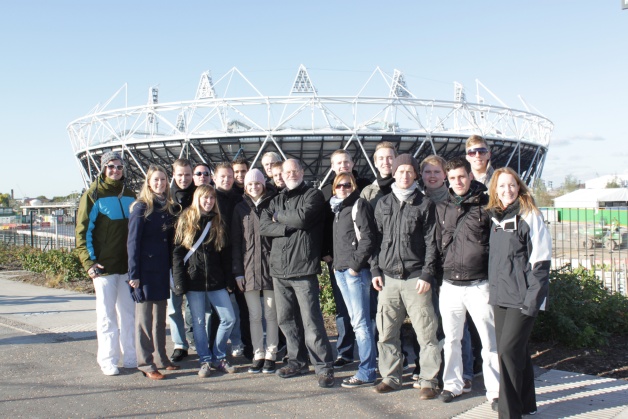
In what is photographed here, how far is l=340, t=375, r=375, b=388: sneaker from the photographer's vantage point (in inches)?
169

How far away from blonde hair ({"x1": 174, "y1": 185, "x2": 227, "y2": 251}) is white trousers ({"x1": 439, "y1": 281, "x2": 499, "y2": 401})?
1994 mm

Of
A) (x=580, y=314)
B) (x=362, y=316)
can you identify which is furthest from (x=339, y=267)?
(x=580, y=314)

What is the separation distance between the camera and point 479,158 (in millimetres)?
4270

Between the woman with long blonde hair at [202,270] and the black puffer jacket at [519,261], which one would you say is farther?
the woman with long blonde hair at [202,270]

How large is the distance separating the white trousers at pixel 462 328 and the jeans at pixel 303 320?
99cm

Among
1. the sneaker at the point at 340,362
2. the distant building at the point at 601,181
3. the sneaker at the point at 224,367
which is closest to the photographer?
the sneaker at the point at 224,367

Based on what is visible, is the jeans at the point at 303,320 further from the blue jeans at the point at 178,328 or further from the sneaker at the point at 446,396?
the blue jeans at the point at 178,328

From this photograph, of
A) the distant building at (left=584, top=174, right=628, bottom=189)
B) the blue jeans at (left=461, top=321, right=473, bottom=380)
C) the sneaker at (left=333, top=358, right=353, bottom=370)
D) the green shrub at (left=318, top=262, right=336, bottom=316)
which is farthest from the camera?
the distant building at (left=584, top=174, right=628, bottom=189)

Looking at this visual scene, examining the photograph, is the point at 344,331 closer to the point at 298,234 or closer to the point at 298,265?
the point at 298,265

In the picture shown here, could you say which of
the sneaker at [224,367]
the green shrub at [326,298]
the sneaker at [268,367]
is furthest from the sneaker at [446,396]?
the green shrub at [326,298]

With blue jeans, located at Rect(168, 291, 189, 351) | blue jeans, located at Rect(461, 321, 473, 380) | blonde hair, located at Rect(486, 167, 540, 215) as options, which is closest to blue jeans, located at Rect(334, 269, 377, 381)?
blue jeans, located at Rect(461, 321, 473, 380)

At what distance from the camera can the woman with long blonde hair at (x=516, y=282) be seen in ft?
11.0

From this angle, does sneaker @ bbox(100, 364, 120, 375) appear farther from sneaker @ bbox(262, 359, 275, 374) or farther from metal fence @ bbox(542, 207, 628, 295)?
metal fence @ bbox(542, 207, 628, 295)

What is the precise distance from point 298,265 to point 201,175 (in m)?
1.56
